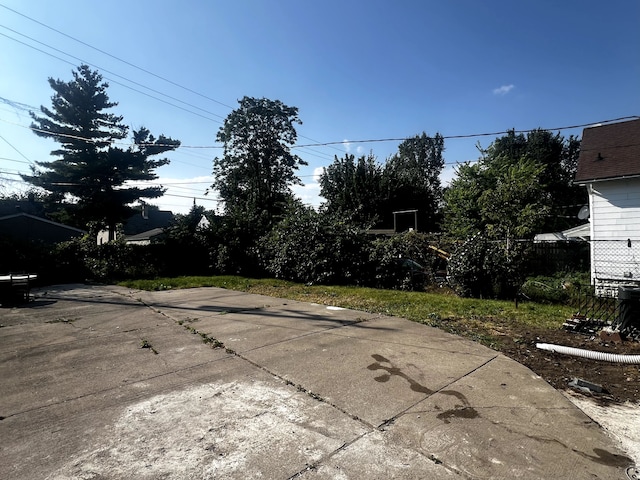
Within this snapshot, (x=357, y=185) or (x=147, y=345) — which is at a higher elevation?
(x=357, y=185)

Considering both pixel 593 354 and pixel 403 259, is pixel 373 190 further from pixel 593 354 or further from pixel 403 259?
pixel 593 354

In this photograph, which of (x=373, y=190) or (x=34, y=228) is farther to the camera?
(x=373, y=190)

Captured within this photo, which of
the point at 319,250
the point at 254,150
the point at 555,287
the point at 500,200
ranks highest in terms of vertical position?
the point at 254,150

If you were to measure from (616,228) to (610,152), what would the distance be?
2.53m

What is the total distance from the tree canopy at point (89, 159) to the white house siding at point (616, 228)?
2143 centimetres

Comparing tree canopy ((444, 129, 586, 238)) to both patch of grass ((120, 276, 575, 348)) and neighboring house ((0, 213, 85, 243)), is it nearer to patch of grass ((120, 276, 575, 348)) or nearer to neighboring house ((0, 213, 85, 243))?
patch of grass ((120, 276, 575, 348))

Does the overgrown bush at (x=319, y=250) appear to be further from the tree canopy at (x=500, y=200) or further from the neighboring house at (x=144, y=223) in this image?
the neighboring house at (x=144, y=223)

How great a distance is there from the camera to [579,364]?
13.1 ft

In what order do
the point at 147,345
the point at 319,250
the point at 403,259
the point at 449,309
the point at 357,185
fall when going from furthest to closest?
the point at 357,185 < the point at 319,250 < the point at 403,259 < the point at 449,309 < the point at 147,345

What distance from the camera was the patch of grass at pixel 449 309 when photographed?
5.59 meters

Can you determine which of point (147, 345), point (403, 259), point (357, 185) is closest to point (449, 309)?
point (403, 259)

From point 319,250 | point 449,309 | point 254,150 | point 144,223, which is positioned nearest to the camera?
point 449,309

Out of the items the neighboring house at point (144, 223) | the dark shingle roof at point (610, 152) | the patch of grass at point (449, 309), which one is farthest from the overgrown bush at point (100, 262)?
the neighboring house at point (144, 223)

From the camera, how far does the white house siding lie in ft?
29.4
